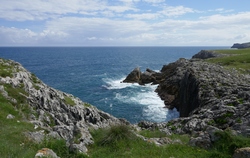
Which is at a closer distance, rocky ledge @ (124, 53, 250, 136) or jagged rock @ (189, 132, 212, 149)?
jagged rock @ (189, 132, 212, 149)

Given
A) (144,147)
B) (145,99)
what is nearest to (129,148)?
(144,147)

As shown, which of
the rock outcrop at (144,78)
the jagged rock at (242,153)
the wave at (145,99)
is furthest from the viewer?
the rock outcrop at (144,78)

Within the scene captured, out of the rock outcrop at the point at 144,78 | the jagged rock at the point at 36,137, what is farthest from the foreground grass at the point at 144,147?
the rock outcrop at the point at 144,78

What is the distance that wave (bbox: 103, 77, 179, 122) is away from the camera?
46812 millimetres

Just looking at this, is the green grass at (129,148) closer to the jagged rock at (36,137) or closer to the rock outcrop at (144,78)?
the jagged rock at (36,137)

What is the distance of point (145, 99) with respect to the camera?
192 feet

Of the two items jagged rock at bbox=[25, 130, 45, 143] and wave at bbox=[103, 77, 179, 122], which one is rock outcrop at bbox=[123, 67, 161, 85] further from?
jagged rock at bbox=[25, 130, 45, 143]

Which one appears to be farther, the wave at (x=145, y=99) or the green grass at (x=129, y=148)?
the wave at (x=145, y=99)

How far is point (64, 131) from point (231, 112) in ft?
50.7

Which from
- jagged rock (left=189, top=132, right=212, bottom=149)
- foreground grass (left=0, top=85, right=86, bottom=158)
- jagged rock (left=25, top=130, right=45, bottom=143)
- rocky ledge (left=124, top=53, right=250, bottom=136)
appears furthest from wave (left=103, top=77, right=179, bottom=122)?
jagged rock (left=25, top=130, right=45, bottom=143)

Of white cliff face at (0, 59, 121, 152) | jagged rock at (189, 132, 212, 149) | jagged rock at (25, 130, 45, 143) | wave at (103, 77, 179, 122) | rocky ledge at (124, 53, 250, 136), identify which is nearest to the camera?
jagged rock at (25, 130, 45, 143)

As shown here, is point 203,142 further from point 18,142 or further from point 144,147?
point 18,142

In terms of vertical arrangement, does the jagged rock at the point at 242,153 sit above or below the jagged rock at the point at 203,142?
above

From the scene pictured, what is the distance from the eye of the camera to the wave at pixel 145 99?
1843 inches
